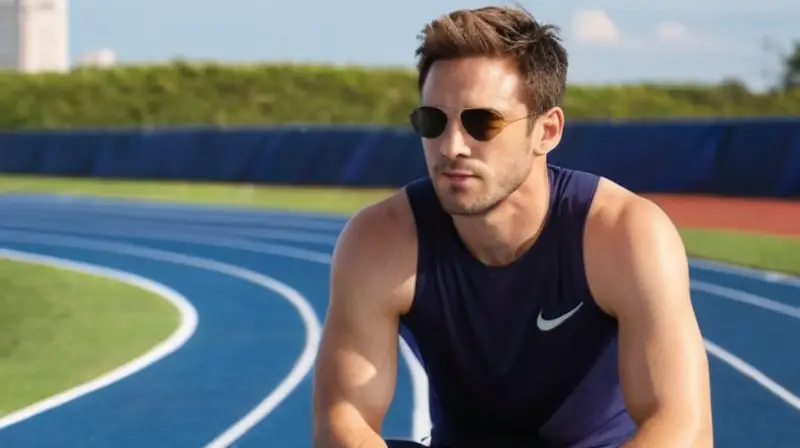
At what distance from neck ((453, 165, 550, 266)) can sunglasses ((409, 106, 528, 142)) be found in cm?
19

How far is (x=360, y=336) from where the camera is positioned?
327 cm

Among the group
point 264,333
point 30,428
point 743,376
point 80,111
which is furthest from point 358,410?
point 80,111

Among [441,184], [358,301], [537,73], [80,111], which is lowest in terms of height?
[80,111]

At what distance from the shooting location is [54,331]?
31.3ft

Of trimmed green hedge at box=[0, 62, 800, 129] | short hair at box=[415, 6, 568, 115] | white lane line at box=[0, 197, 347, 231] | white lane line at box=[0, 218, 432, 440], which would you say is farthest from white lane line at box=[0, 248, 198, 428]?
trimmed green hedge at box=[0, 62, 800, 129]

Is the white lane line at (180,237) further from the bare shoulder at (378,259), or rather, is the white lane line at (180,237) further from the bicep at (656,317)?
the bicep at (656,317)

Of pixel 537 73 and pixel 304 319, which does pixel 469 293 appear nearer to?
pixel 537 73

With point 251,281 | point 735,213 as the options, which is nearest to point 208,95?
point 735,213

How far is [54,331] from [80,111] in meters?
43.3

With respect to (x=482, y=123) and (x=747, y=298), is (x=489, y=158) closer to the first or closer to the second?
(x=482, y=123)

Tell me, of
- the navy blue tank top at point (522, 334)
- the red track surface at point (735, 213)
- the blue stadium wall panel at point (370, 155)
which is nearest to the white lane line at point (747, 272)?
the red track surface at point (735, 213)

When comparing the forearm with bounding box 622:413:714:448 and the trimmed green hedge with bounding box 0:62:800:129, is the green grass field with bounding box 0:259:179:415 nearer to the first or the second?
the forearm with bounding box 622:413:714:448

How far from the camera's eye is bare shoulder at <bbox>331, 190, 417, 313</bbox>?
3.26 m

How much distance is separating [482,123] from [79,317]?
7691 millimetres
